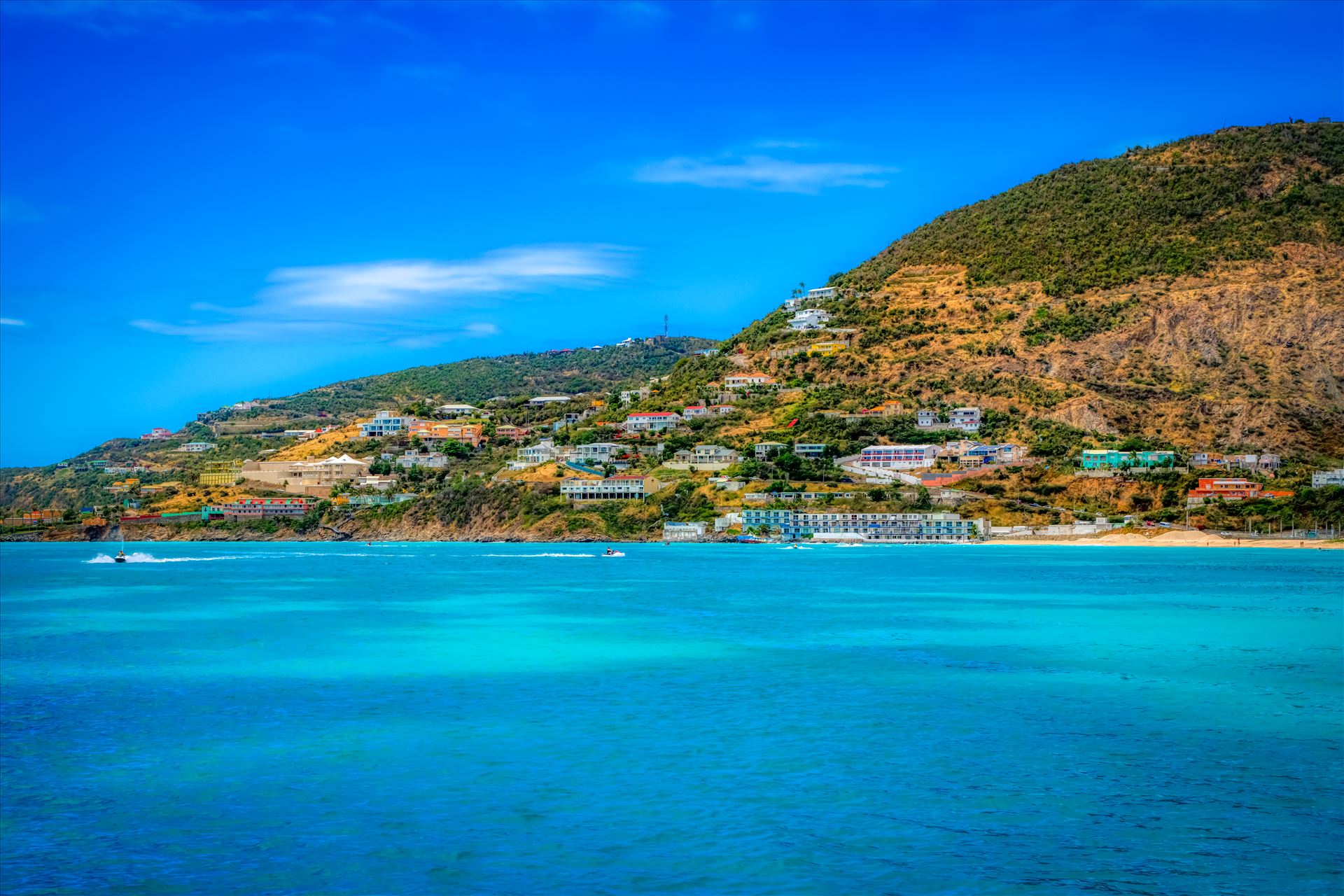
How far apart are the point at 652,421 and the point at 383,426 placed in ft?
123

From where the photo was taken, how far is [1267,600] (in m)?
38.7

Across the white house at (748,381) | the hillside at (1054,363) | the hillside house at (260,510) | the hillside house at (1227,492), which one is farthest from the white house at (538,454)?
the hillside house at (1227,492)

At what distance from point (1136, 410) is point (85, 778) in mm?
90251

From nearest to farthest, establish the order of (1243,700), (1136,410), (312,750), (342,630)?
(312,750) → (1243,700) → (342,630) → (1136,410)

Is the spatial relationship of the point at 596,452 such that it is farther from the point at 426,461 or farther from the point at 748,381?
the point at 426,461

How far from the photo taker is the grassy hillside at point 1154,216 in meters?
110

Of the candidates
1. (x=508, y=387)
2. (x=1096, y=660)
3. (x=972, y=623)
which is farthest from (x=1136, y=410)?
(x=508, y=387)

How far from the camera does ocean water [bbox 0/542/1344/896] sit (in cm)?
1145

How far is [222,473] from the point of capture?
121 meters

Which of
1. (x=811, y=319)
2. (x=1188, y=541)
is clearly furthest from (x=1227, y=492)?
(x=811, y=319)

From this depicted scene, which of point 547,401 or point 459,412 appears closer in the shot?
point 459,412

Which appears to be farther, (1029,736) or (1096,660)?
(1096,660)

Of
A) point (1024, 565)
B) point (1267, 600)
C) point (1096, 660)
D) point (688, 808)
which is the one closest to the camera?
point (688, 808)

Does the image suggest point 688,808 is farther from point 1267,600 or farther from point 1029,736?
point 1267,600
